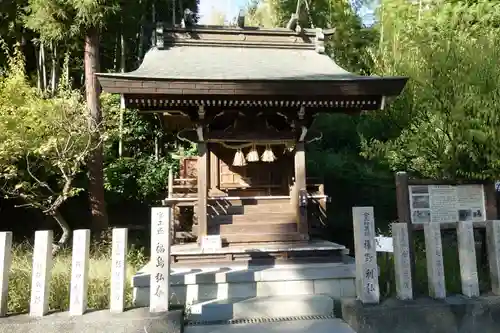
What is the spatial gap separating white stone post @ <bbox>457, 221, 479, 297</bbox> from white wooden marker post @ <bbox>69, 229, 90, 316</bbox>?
4242 millimetres

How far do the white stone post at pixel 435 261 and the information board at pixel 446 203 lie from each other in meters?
0.54

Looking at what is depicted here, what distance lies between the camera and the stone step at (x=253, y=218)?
743 cm

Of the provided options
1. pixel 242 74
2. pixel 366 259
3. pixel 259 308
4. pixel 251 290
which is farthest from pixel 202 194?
pixel 366 259

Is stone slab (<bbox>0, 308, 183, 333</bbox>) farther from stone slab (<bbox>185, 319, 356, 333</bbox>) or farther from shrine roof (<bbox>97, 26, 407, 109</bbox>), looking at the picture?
shrine roof (<bbox>97, 26, 407, 109</bbox>)

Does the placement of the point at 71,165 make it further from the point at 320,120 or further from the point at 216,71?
the point at 320,120

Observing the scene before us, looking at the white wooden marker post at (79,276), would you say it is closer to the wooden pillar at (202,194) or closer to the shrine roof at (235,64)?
the wooden pillar at (202,194)

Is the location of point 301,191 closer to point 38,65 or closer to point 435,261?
point 435,261

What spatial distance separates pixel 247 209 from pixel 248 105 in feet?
6.83

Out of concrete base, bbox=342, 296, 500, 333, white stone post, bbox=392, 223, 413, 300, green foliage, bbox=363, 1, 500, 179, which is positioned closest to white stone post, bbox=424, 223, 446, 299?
concrete base, bbox=342, 296, 500, 333

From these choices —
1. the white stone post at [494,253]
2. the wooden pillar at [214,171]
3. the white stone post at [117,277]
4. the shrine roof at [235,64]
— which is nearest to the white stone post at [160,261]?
the white stone post at [117,277]

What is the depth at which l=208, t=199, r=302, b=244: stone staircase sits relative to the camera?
7109 mm

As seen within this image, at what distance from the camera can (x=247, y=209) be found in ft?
25.3

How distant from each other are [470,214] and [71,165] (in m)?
7.94

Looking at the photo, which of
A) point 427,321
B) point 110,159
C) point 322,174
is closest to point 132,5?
point 110,159
